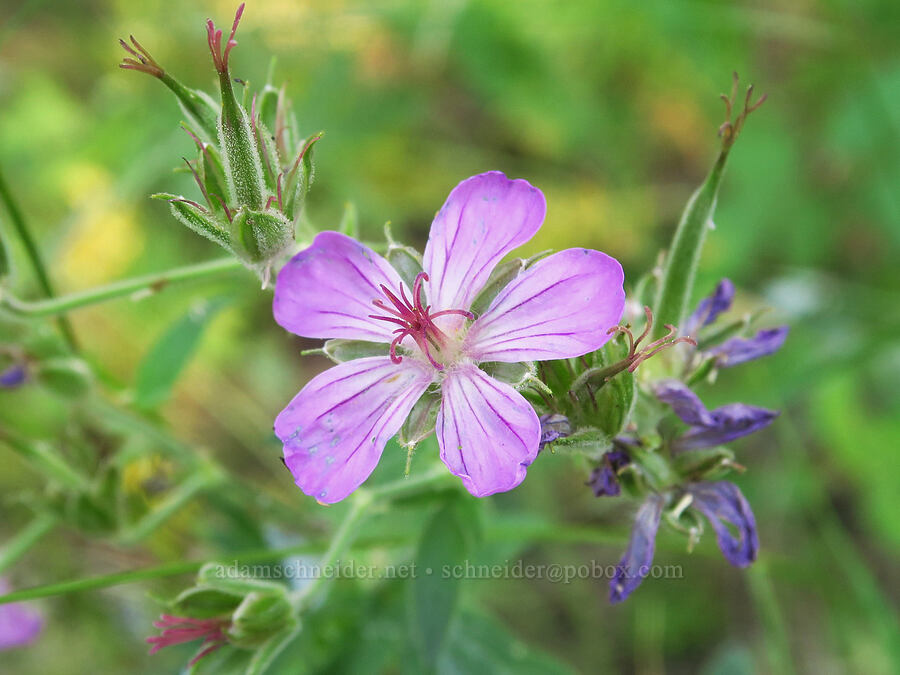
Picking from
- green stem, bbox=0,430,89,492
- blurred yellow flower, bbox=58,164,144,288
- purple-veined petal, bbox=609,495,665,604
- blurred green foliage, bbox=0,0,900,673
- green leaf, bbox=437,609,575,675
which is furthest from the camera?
blurred yellow flower, bbox=58,164,144,288

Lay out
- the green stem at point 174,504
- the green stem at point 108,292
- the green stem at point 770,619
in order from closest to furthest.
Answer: the green stem at point 108,292, the green stem at point 174,504, the green stem at point 770,619

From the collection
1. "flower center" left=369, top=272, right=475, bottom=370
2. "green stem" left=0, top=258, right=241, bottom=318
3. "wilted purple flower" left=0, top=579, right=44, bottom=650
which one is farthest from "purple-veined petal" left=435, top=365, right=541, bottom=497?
"wilted purple flower" left=0, top=579, right=44, bottom=650

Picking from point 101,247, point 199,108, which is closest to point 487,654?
point 199,108

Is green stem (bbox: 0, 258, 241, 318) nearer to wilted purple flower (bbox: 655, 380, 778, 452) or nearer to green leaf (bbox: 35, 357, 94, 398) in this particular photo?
green leaf (bbox: 35, 357, 94, 398)

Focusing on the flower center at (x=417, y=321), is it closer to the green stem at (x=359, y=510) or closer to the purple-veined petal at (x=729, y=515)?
the green stem at (x=359, y=510)

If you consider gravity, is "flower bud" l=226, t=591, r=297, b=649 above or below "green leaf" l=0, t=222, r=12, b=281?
below

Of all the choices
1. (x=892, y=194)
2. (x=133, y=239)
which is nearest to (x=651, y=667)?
(x=892, y=194)

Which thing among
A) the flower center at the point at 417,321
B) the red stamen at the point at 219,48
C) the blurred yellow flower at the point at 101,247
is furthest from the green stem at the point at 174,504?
the blurred yellow flower at the point at 101,247
